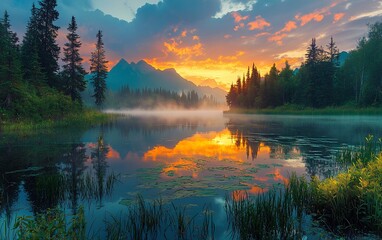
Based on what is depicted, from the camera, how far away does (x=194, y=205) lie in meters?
8.53

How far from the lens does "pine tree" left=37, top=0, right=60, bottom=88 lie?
52125 mm

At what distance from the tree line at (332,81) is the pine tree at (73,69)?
6602 cm

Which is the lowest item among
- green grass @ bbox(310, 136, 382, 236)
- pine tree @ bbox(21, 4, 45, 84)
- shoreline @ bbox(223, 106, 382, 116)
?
green grass @ bbox(310, 136, 382, 236)

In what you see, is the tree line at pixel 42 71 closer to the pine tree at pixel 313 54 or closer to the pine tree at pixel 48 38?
the pine tree at pixel 48 38

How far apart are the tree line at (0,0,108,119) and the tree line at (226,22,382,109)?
209 ft

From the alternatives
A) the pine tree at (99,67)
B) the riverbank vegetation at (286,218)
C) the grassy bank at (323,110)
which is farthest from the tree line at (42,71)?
the grassy bank at (323,110)

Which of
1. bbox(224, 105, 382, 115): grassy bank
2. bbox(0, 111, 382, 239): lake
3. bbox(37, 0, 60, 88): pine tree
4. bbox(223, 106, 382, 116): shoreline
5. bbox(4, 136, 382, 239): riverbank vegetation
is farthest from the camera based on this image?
bbox(224, 105, 382, 115): grassy bank

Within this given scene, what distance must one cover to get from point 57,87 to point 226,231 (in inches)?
2256

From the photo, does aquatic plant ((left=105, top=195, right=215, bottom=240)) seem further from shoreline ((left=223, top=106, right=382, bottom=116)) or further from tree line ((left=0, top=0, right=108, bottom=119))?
shoreline ((left=223, top=106, right=382, bottom=116))

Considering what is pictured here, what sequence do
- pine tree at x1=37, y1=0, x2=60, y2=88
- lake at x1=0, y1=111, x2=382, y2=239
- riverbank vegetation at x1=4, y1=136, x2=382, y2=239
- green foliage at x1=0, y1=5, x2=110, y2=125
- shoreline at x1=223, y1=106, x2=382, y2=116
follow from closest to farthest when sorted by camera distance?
riverbank vegetation at x1=4, y1=136, x2=382, y2=239, lake at x1=0, y1=111, x2=382, y2=239, green foliage at x1=0, y1=5, x2=110, y2=125, pine tree at x1=37, y1=0, x2=60, y2=88, shoreline at x1=223, y1=106, x2=382, y2=116

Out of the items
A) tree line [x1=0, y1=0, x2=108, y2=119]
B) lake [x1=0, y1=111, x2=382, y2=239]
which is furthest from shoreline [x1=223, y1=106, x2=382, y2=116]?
tree line [x1=0, y1=0, x2=108, y2=119]

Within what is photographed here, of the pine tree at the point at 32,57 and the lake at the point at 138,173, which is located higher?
the pine tree at the point at 32,57

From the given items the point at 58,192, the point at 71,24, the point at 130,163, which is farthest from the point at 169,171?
the point at 71,24

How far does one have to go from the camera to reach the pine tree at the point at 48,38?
52.1m
